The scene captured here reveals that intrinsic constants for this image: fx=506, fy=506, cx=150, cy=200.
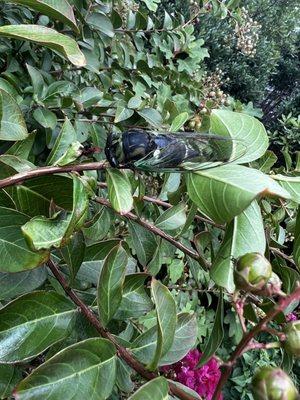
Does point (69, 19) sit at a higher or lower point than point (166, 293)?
higher

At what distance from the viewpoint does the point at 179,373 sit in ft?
3.53

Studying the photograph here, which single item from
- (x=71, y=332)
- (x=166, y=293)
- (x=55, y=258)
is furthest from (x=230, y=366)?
(x=55, y=258)

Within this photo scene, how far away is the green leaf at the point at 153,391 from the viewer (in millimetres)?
441

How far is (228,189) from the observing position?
48cm

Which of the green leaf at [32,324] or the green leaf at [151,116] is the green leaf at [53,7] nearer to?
the green leaf at [32,324]

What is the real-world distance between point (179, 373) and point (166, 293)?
611mm

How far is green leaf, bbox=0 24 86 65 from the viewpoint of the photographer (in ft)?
1.70

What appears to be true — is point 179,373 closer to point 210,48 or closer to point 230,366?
point 230,366

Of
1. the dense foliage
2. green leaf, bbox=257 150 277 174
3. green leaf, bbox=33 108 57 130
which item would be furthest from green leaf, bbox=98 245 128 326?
green leaf, bbox=33 108 57 130

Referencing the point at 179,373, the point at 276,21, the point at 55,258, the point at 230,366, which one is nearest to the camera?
the point at 230,366

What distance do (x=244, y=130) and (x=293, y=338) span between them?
27cm

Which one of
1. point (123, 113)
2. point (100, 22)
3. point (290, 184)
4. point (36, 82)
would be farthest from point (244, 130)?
point (100, 22)

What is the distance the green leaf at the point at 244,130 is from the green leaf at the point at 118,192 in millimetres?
134

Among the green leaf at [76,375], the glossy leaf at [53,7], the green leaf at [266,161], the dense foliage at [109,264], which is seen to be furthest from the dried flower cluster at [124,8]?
the green leaf at [76,375]
